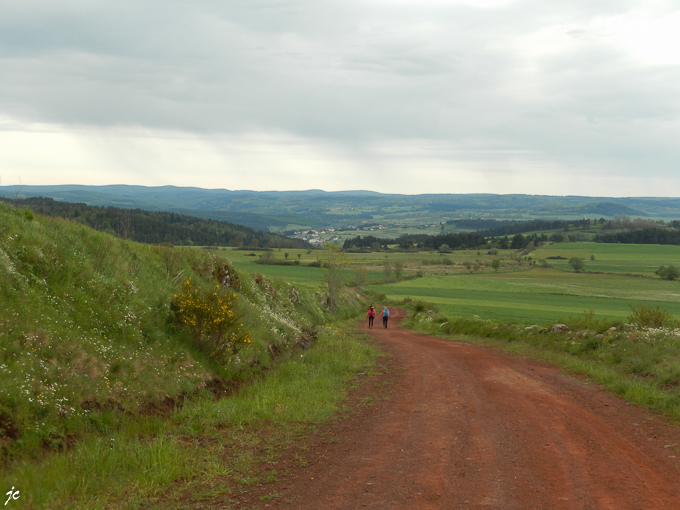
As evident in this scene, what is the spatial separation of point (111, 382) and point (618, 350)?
16.6 meters

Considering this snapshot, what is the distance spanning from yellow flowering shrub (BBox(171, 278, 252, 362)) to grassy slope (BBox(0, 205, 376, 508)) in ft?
1.21

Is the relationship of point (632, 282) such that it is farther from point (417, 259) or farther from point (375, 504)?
point (375, 504)

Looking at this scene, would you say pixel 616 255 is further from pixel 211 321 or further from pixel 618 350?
pixel 211 321

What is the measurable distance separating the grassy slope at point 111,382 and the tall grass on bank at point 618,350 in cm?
759

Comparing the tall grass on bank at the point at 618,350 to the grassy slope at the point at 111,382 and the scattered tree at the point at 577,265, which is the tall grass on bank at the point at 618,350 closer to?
the grassy slope at the point at 111,382

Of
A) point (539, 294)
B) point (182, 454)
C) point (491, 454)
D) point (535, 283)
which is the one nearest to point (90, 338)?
point (182, 454)

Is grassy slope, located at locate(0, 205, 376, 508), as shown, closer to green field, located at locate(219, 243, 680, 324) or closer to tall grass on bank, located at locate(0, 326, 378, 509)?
tall grass on bank, located at locate(0, 326, 378, 509)

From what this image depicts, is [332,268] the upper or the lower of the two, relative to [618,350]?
lower

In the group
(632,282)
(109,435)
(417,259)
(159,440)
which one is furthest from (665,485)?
(417,259)

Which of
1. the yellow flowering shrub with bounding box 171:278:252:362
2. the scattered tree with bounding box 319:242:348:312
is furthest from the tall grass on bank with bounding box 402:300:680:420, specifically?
the scattered tree with bounding box 319:242:348:312

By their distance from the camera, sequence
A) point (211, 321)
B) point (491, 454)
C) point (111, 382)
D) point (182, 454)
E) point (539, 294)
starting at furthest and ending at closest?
1. point (539, 294)
2. point (211, 321)
3. point (111, 382)
4. point (491, 454)
5. point (182, 454)

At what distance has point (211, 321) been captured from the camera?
560 inches

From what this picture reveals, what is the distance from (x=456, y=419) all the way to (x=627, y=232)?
21142cm

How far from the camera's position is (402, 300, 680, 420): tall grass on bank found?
13.2m
